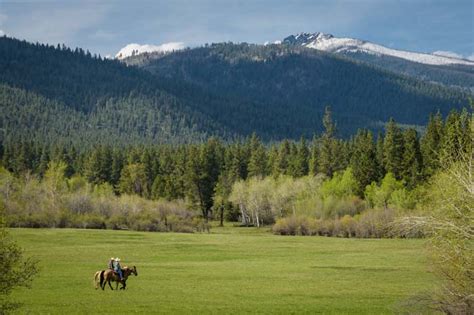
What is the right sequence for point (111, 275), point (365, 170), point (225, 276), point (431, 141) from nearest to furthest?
point (111, 275) → point (225, 276) → point (431, 141) → point (365, 170)

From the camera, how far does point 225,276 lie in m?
46.6

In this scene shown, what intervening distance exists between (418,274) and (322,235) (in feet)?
172

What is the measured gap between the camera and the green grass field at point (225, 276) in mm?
33469

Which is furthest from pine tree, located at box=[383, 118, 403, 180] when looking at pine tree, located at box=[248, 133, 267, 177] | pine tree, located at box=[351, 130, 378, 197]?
pine tree, located at box=[248, 133, 267, 177]

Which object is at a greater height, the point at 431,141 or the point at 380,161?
the point at 431,141

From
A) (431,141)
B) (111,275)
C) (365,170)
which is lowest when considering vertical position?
(111,275)

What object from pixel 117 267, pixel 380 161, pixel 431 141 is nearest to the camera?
pixel 117 267

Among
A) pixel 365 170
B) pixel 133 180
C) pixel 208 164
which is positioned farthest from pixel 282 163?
pixel 133 180

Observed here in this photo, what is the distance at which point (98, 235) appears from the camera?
8400cm

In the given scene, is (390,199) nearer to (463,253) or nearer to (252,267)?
(252,267)

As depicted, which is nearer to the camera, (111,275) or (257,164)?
(111,275)

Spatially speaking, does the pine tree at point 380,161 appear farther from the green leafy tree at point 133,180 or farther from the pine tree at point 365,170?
the green leafy tree at point 133,180

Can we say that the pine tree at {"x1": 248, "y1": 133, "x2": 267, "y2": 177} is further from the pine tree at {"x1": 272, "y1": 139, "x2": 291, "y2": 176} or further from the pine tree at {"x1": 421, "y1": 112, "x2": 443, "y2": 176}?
the pine tree at {"x1": 421, "y1": 112, "x2": 443, "y2": 176}

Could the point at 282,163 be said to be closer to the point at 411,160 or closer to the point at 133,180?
the point at 133,180
